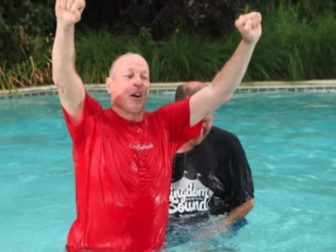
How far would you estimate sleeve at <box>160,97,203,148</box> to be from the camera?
3.25 m

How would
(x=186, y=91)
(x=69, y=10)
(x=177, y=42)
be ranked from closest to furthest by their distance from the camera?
(x=69, y=10), (x=186, y=91), (x=177, y=42)

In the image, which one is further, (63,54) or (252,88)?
(252,88)

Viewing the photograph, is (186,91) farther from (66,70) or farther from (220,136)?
(66,70)

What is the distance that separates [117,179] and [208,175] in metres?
1.19

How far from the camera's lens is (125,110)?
10.2 feet

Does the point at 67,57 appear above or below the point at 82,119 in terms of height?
above

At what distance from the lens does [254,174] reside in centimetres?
743

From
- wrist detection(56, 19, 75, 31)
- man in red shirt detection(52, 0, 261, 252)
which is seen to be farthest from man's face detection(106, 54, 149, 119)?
wrist detection(56, 19, 75, 31)

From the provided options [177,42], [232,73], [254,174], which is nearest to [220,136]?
[232,73]

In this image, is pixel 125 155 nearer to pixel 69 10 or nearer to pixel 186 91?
pixel 69 10

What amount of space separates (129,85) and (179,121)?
304mm

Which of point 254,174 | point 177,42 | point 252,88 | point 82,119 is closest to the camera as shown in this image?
point 82,119

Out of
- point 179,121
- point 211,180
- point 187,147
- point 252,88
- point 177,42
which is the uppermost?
point 179,121

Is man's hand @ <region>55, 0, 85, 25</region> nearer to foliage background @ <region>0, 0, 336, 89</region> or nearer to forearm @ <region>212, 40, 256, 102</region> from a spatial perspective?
forearm @ <region>212, 40, 256, 102</region>
